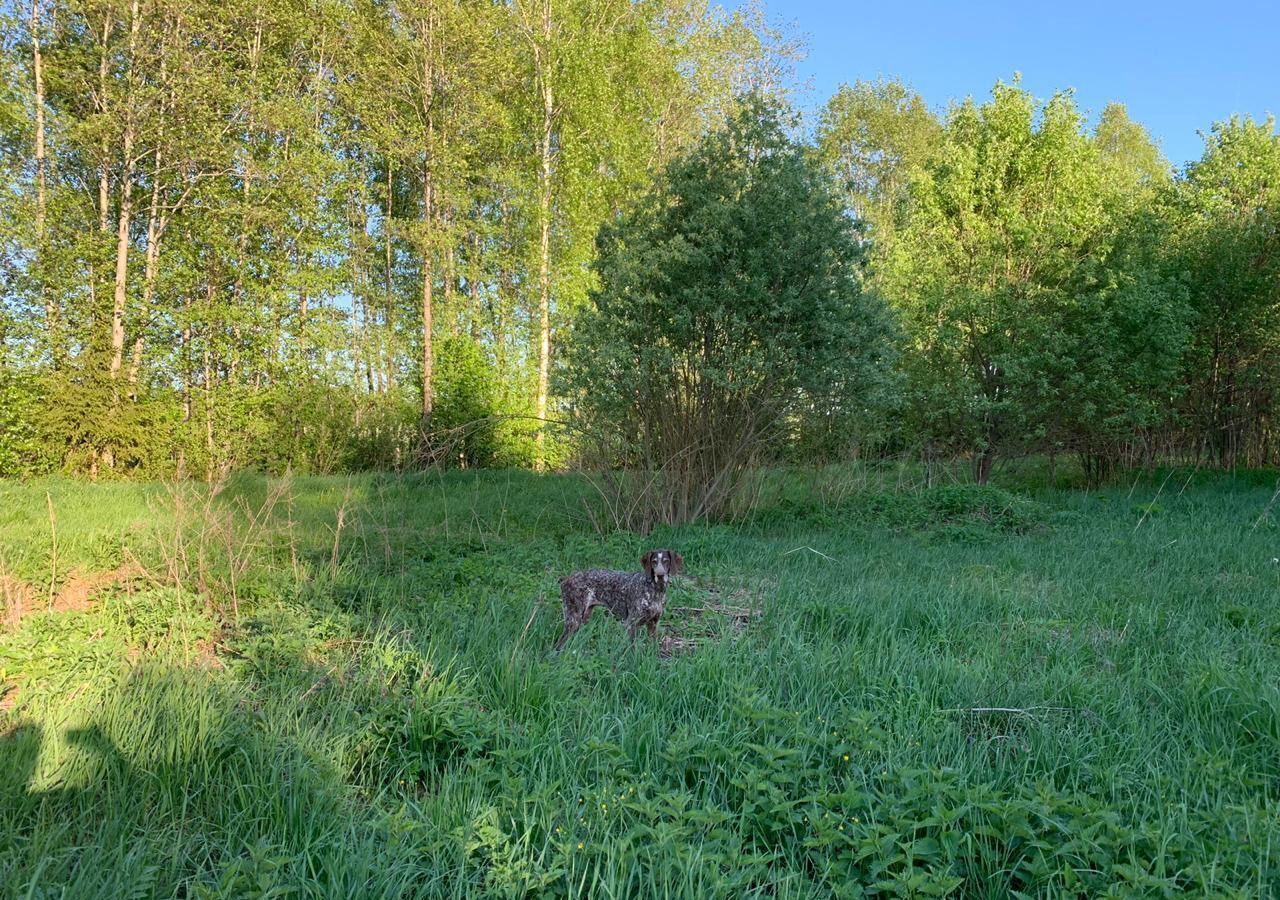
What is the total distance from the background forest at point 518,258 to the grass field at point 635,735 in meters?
4.75

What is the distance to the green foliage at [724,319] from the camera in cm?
953

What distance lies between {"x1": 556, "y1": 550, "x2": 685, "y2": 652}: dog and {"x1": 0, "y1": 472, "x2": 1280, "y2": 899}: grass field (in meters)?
0.20

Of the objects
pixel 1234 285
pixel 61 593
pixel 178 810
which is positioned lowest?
pixel 178 810

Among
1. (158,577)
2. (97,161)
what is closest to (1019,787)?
(158,577)

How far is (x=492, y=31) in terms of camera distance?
824 inches

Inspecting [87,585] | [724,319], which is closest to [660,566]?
[87,585]

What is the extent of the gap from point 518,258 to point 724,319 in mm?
14297

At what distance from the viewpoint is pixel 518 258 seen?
73.3ft

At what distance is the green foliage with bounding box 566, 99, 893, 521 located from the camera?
31.3 feet

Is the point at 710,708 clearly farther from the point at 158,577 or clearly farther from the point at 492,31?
the point at 492,31

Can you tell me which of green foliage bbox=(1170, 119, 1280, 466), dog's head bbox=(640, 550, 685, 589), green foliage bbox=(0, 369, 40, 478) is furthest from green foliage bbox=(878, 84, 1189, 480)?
green foliage bbox=(0, 369, 40, 478)

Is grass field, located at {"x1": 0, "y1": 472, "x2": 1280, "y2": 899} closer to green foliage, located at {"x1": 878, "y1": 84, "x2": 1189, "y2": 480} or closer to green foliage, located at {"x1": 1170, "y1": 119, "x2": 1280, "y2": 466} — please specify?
green foliage, located at {"x1": 878, "y1": 84, "x2": 1189, "y2": 480}

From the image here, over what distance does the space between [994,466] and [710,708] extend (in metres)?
13.6

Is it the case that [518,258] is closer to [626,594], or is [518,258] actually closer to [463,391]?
[463,391]
